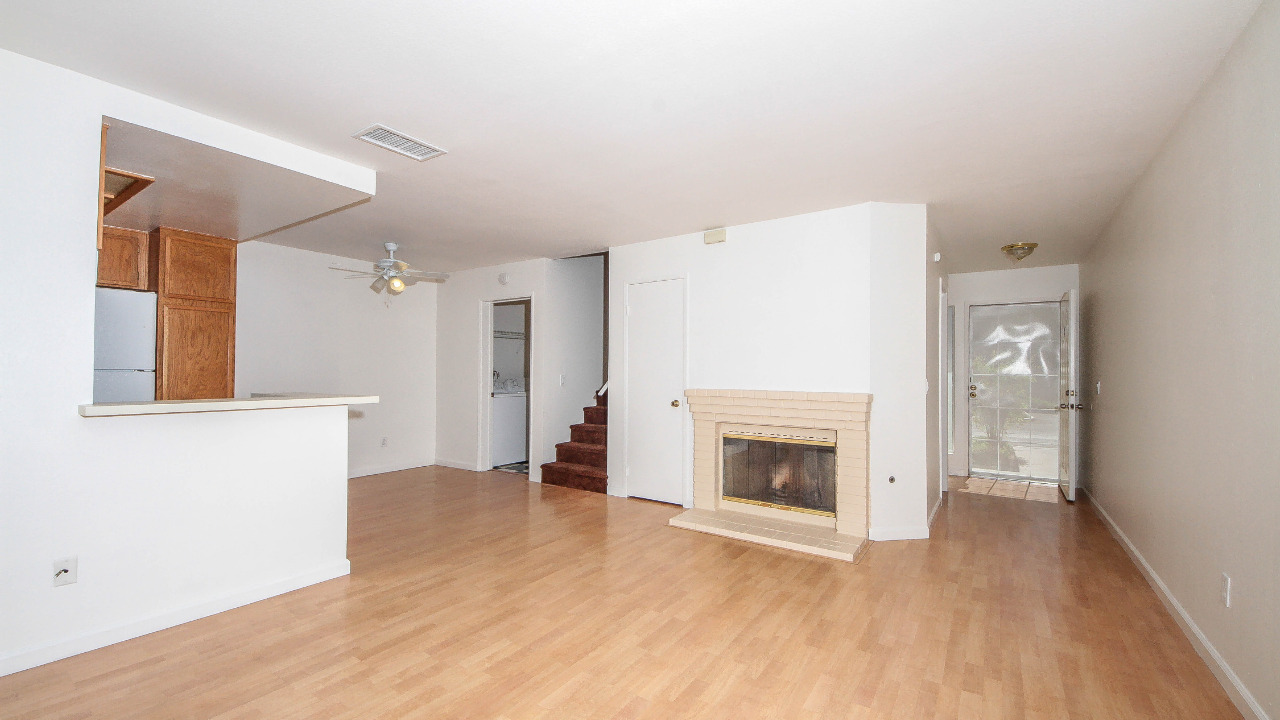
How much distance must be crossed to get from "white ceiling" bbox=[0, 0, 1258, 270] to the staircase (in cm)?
301

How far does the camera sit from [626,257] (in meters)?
5.62

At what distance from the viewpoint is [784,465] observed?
15.3 feet

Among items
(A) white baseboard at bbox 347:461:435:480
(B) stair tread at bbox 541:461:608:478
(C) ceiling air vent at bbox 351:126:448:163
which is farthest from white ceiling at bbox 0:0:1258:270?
(A) white baseboard at bbox 347:461:435:480

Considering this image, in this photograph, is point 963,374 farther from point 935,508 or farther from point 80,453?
point 80,453

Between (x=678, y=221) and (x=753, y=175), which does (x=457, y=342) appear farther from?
(x=753, y=175)

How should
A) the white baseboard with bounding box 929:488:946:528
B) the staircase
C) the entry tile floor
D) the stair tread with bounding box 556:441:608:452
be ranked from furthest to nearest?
1. the stair tread with bounding box 556:441:608:452
2. the staircase
3. the entry tile floor
4. the white baseboard with bounding box 929:488:946:528

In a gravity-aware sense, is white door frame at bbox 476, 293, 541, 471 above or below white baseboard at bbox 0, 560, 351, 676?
above

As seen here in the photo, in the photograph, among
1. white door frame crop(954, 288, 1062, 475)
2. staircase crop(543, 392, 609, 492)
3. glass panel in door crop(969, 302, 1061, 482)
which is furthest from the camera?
white door frame crop(954, 288, 1062, 475)

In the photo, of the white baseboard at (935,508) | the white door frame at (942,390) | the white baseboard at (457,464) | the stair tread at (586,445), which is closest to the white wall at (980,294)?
the white door frame at (942,390)

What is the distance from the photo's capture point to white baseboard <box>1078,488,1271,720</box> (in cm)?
205

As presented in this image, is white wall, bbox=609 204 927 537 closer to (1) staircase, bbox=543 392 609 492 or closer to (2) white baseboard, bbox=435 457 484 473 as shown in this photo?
(1) staircase, bbox=543 392 609 492

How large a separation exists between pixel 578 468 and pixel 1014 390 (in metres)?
5.23

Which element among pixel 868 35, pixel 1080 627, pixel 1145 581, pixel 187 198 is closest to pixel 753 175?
pixel 868 35

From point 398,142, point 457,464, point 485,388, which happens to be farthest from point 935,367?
point 457,464
